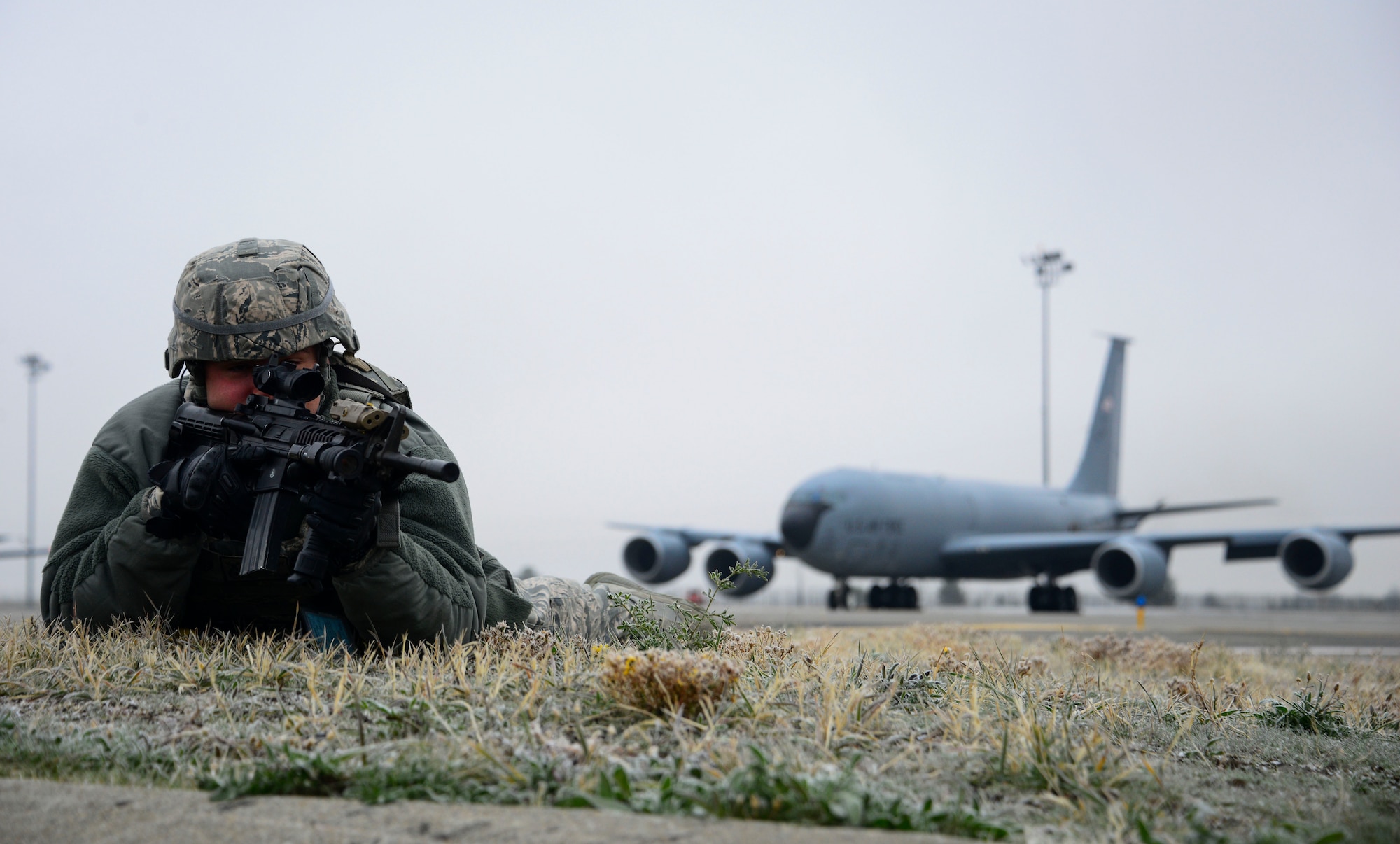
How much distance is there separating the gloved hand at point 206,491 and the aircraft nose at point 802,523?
2196 centimetres

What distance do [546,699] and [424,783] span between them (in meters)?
0.51

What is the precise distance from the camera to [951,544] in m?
27.4

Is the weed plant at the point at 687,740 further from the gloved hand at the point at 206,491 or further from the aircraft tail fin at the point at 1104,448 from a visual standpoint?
the aircraft tail fin at the point at 1104,448

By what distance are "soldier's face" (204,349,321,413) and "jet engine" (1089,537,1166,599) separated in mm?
22851

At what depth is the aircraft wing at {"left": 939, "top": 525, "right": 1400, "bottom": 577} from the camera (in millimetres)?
26281

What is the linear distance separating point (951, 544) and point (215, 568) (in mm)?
25939

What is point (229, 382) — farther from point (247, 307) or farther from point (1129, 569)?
point (1129, 569)

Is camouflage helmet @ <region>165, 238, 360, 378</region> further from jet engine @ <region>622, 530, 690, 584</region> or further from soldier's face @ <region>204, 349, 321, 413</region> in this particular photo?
jet engine @ <region>622, 530, 690, 584</region>

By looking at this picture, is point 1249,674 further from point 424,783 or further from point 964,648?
point 424,783

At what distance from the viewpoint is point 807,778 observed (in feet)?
5.90

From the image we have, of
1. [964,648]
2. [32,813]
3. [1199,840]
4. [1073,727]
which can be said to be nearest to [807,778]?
[1199,840]

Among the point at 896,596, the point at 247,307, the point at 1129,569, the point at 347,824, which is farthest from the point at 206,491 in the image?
the point at 896,596

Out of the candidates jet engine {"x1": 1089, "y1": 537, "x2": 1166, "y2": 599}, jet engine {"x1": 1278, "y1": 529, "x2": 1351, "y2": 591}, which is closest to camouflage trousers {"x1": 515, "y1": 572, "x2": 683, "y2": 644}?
jet engine {"x1": 1089, "y1": 537, "x2": 1166, "y2": 599}

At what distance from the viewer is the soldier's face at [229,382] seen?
10.3 feet
